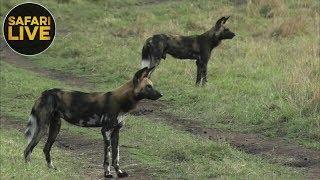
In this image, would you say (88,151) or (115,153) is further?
(88,151)

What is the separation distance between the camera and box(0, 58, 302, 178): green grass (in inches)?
385

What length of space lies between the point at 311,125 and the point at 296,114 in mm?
683

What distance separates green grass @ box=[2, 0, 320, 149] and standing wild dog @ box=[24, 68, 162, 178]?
161 inches

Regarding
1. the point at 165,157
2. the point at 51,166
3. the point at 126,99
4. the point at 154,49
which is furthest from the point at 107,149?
the point at 154,49

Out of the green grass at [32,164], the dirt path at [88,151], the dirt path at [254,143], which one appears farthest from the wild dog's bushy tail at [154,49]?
the green grass at [32,164]

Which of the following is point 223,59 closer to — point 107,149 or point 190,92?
point 190,92

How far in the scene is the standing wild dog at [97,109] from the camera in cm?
982

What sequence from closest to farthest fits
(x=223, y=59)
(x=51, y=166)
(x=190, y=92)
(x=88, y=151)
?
(x=51, y=166) < (x=88, y=151) < (x=190, y=92) < (x=223, y=59)

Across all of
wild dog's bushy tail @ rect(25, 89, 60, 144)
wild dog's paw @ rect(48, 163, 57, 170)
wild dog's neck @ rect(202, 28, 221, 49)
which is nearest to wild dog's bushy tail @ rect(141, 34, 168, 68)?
wild dog's neck @ rect(202, 28, 221, 49)

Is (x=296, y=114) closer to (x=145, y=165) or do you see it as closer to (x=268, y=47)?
(x=145, y=165)

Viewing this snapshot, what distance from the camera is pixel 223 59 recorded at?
68.8 feet

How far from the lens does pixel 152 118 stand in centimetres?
1510

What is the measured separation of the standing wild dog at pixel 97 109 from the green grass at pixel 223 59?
4.08 metres

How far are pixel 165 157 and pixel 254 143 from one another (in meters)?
2.25
